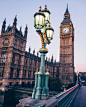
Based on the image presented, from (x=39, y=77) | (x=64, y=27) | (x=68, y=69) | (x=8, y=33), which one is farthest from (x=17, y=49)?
(x=64, y=27)

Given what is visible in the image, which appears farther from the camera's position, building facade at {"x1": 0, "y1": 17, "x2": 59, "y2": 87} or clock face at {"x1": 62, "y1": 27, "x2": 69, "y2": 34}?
clock face at {"x1": 62, "y1": 27, "x2": 69, "y2": 34}

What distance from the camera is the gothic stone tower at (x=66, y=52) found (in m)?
49.8

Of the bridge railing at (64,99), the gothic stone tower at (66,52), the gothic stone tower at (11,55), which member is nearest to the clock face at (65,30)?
the gothic stone tower at (66,52)

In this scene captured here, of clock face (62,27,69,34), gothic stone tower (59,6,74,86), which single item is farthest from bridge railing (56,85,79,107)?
clock face (62,27,69,34)

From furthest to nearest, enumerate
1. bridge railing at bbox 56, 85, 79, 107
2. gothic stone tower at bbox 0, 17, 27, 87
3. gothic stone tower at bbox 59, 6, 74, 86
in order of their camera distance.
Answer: gothic stone tower at bbox 59, 6, 74, 86, gothic stone tower at bbox 0, 17, 27, 87, bridge railing at bbox 56, 85, 79, 107

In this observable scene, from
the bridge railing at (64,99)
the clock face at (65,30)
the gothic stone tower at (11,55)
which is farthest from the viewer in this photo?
the clock face at (65,30)

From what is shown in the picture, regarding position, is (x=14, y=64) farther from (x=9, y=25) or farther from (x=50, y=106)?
(x=50, y=106)

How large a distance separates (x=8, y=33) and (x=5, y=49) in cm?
473

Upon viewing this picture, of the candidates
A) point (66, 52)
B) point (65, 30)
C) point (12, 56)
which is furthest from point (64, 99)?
point (65, 30)

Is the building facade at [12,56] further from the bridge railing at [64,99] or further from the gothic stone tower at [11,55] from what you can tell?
the bridge railing at [64,99]

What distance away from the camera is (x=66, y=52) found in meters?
53.8

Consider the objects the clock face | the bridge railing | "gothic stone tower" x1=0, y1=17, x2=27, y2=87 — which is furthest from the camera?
the clock face

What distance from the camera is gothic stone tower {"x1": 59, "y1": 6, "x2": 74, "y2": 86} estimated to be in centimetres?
4981

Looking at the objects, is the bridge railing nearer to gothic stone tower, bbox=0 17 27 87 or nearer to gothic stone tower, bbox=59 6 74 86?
gothic stone tower, bbox=0 17 27 87
